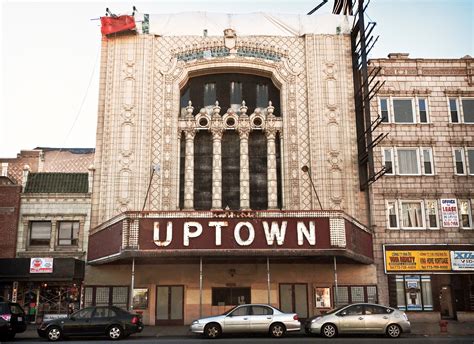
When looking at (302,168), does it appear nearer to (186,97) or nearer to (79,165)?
(186,97)

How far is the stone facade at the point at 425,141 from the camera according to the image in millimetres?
32469

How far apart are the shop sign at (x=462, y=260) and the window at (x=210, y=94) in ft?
60.7

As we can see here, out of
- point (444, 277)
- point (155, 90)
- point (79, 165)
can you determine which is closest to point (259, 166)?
point (155, 90)

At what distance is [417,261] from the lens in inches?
1254

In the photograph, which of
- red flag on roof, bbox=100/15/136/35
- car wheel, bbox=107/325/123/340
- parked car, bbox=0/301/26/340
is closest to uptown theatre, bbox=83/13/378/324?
red flag on roof, bbox=100/15/136/35

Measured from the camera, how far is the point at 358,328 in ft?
73.7

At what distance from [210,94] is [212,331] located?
59.6 ft

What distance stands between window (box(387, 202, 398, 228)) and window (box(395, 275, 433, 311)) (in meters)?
3.27

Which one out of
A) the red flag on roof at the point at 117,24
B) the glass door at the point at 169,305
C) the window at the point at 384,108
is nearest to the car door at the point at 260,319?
the glass door at the point at 169,305

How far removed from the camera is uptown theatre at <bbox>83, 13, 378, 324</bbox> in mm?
31188

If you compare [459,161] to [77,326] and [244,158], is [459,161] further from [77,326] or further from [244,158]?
[77,326]

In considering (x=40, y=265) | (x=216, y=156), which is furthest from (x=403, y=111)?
(x=40, y=265)

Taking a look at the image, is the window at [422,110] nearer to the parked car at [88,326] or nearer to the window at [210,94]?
the window at [210,94]

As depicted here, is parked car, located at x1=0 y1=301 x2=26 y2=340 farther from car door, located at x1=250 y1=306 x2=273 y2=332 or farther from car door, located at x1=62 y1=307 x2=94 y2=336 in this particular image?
car door, located at x1=250 y1=306 x2=273 y2=332
